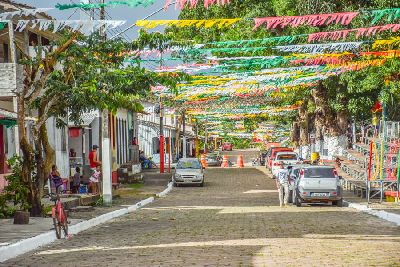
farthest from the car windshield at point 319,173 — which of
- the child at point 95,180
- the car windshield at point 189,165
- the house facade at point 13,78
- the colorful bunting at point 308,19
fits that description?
the car windshield at point 189,165

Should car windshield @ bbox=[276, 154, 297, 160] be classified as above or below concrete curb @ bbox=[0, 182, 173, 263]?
above

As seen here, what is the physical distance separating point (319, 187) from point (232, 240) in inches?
547

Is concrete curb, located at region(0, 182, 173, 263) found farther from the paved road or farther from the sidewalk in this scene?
the sidewalk

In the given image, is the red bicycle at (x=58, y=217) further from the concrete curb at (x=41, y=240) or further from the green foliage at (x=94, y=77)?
the green foliage at (x=94, y=77)

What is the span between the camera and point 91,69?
2366 cm

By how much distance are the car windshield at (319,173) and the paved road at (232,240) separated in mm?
1353

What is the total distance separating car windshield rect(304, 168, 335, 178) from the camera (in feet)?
102

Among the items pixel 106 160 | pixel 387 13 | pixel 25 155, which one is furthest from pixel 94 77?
pixel 387 13

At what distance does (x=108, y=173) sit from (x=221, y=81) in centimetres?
701

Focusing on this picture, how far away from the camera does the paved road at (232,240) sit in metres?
14.1

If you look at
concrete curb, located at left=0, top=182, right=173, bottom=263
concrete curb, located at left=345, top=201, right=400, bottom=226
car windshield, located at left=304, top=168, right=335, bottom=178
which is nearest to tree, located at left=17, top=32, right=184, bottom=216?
concrete curb, located at left=0, top=182, right=173, bottom=263

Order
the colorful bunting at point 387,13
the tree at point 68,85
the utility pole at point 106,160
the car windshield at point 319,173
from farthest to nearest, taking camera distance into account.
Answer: the car windshield at point 319,173 < the utility pole at point 106,160 < the tree at point 68,85 < the colorful bunting at point 387,13

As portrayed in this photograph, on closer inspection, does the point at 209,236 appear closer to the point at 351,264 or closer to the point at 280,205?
the point at 351,264

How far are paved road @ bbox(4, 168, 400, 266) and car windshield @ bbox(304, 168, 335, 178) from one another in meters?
1.35
